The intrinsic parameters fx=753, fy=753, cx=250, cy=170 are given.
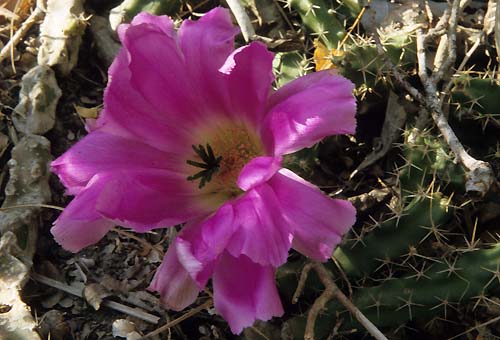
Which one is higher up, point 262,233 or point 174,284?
point 262,233

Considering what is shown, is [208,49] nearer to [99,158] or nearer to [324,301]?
[99,158]

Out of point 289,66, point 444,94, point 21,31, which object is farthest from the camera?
point 21,31

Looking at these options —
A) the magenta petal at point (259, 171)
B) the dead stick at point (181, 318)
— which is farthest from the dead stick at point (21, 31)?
the magenta petal at point (259, 171)

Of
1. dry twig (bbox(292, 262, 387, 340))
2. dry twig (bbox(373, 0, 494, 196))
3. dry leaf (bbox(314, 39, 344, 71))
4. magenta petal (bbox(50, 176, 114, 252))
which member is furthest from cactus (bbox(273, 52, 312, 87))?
magenta petal (bbox(50, 176, 114, 252))

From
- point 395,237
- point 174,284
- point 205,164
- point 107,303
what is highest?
point 205,164

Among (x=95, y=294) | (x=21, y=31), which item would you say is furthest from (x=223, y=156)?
(x=21, y=31)

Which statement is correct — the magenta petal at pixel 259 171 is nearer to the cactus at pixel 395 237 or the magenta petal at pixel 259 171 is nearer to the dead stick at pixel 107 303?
the cactus at pixel 395 237

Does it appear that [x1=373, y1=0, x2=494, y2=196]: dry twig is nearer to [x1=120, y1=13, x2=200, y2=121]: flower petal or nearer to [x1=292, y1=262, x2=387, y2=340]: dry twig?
[x1=292, y1=262, x2=387, y2=340]: dry twig
